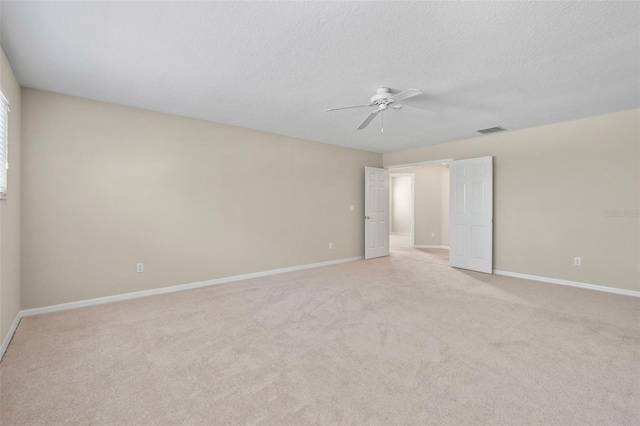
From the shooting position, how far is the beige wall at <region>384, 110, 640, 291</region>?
4.00 m

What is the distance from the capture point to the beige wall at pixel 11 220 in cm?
248

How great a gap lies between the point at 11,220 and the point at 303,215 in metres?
3.85

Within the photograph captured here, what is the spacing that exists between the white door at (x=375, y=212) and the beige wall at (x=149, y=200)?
1.34m

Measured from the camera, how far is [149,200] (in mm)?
3924

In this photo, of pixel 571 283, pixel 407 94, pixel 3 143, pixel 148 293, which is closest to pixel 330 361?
pixel 407 94

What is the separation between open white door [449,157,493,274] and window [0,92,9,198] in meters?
6.19

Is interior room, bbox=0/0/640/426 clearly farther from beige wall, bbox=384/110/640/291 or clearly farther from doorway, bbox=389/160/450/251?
doorway, bbox=389/160/450/251

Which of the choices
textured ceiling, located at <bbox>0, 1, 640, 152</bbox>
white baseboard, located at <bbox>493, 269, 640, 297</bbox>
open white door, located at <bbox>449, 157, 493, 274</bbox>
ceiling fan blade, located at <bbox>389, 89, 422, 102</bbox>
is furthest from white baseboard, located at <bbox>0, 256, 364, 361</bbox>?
white baseboard, located at <bbox>493, 269, 640, 297</bbox>

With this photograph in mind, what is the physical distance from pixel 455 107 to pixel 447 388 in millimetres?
3238

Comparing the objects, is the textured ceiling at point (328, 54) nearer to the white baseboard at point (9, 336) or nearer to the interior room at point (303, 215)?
the interior room at point (303, 215)

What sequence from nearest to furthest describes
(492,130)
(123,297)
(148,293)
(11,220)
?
(11,220) → (123,297) → (148,293) → (492,130)

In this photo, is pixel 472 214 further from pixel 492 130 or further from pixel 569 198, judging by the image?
pixel 492 130

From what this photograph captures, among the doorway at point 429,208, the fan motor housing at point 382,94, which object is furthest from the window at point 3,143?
the doorway at point 429,208

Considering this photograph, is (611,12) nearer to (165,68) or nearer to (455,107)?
(455,107)
